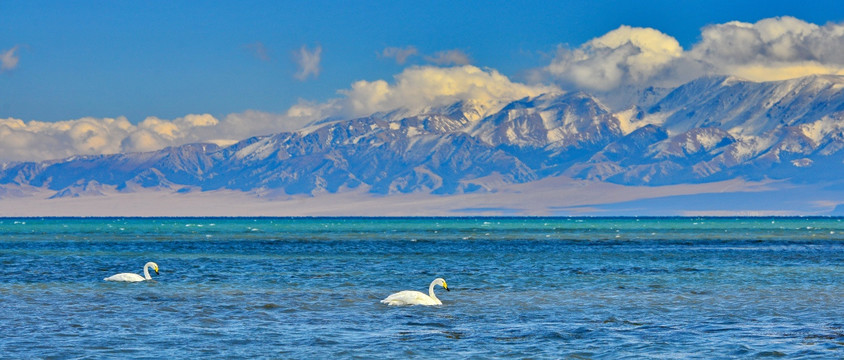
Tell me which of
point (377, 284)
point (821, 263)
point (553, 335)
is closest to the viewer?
point (553, 335)

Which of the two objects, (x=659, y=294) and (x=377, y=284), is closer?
(x=659, y=294)

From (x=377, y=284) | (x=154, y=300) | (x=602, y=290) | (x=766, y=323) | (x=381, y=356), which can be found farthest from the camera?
(x=377, y=284)

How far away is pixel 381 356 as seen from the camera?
84.7 ft

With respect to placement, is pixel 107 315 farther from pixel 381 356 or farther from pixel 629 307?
pixel 629 307

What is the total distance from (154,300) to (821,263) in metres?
37.9

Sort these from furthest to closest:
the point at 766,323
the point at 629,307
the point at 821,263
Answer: the point at 821,263 → the point at 629,307 → the point at 766,323

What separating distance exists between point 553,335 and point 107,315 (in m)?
12.9

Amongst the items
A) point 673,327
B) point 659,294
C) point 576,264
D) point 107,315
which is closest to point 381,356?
point 673,327

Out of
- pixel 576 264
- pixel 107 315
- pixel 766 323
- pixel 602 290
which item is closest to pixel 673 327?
pixel 766 323

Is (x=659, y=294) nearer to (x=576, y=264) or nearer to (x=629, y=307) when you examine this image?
(x=629, y=307)

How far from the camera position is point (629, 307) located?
118ft

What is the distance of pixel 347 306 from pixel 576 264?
27.7m

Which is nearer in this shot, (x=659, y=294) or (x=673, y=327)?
(x=673, y=327)

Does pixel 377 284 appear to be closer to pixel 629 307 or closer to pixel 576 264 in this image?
pixel 629 307
